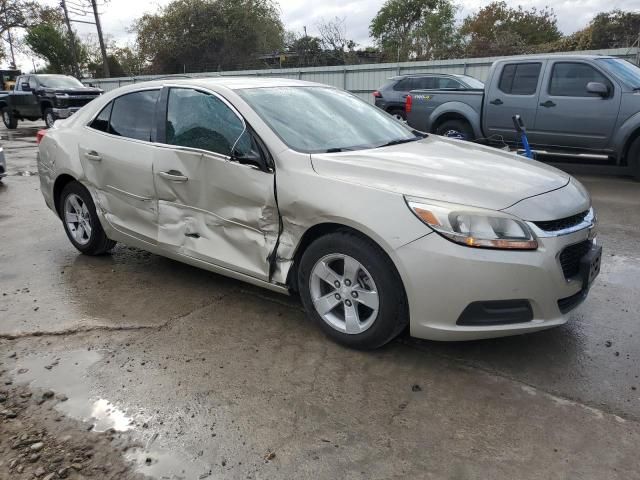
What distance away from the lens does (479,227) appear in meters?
2.79

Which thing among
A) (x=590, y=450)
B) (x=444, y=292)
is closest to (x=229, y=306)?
(x=444, y=292)

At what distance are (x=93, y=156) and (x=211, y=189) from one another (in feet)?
4.96

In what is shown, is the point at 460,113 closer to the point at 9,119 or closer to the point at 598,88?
the point at 598,88

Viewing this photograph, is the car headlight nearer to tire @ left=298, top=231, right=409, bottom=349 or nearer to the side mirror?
tire @ left=298, top=231, right=409, bottom=349

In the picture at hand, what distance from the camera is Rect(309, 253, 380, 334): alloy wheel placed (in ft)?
10.2

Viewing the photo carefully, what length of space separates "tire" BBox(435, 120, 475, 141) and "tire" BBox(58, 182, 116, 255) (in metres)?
6.66

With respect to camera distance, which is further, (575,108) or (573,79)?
(573,79)

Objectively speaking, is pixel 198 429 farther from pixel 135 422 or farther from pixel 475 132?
pixel 475 132

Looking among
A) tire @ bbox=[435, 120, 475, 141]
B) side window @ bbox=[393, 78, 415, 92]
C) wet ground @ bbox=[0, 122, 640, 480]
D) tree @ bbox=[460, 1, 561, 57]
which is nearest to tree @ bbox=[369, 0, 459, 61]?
tree @ bbox=[460, 1, 561, 57]

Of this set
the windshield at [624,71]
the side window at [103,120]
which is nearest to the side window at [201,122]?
the side window at [103,120]

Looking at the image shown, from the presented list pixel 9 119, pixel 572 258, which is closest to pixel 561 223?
pixel 572 258

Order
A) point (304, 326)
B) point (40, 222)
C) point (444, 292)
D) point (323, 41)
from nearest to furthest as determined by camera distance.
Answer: point (444, 292)
point (304, 326)
point (40, 222)
point (323, 41)

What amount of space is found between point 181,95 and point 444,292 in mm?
2537

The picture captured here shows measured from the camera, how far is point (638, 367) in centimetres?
302
